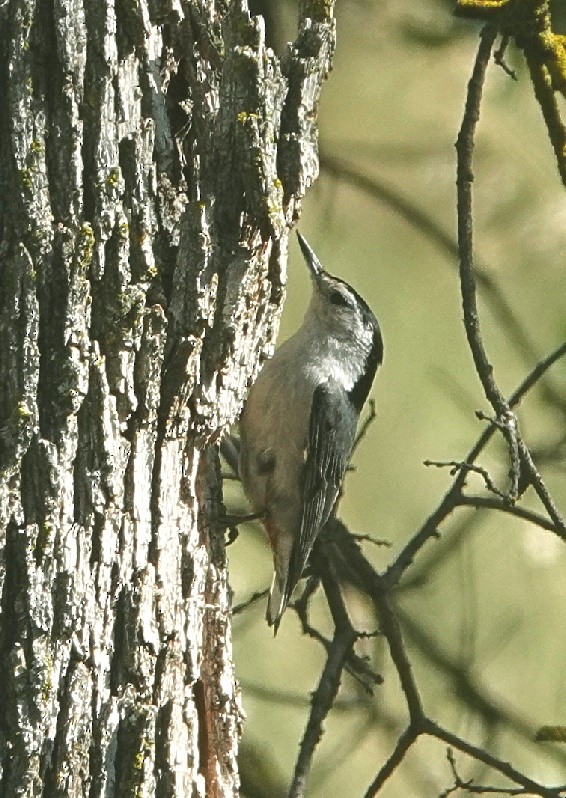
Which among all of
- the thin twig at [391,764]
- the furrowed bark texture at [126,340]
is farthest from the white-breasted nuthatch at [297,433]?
the furrowed bark texture at [126,340]

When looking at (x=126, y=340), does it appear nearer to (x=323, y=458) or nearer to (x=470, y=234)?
(x=470, y=234)

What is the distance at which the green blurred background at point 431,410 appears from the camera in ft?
13.5

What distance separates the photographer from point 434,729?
279cm

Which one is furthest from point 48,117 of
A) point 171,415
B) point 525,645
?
point 525,645

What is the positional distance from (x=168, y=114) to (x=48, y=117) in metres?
0.30

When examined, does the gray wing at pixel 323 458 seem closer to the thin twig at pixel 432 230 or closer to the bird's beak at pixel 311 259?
the bird's beak at pixel 311 259

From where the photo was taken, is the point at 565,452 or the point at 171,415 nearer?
the point at 171,415

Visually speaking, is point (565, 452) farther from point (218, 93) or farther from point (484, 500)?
point (218, 93)

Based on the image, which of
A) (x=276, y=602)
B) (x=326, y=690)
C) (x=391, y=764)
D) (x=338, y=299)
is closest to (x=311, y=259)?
(x=338, y=299)

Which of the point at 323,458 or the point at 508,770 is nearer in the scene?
the point at 508,770

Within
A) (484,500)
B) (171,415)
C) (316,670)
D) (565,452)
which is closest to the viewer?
(171,415)

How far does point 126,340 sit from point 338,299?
1683 mm

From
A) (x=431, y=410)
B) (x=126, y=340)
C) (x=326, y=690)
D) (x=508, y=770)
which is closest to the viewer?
(x=126, y=340)

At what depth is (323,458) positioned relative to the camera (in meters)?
3.44
